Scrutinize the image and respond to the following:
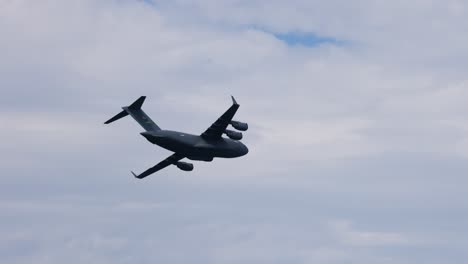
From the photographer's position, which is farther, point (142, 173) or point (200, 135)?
point (142, 173)

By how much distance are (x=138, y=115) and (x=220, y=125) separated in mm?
8806

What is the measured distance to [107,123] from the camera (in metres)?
111

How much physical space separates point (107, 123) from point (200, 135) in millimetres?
8660

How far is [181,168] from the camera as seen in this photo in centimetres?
11369

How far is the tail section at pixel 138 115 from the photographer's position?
111644mm

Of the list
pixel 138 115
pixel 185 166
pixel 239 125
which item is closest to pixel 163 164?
pixel 185 166

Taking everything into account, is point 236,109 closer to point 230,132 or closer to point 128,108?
A: point 230,132

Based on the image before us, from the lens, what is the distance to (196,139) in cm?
10838

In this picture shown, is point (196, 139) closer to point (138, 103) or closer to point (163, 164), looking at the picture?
point (138, 103)

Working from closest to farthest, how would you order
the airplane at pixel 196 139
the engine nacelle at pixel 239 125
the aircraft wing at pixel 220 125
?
1. the aircraft wing at pixel 220 125
2. the airplane at pixel 196 139
3. the engine nacelle at pixel 239 125

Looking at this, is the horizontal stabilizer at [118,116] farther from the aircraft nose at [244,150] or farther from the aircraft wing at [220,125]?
the aircraft nose at [244,150]

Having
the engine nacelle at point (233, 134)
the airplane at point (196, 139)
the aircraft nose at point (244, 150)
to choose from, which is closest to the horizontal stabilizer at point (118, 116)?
the airplane at point (196, 139)

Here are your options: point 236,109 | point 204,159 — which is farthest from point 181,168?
point 236,109

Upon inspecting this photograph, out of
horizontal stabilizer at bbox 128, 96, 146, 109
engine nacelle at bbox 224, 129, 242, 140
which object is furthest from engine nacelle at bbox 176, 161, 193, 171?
horizontal stabilizer at bbox 128, 96, 146, 109
